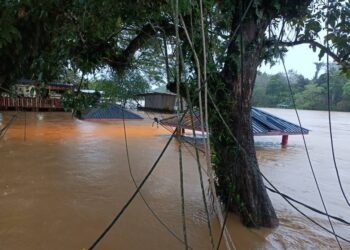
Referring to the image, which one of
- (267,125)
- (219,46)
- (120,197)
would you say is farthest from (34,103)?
(219,46)

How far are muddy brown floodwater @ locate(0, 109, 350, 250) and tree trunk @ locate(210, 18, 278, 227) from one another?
→ 0.79ft

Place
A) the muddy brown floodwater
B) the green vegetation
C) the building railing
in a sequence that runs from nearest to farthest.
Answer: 1. the green vegetation
2. the muddy brown floodwater
3. the building railing

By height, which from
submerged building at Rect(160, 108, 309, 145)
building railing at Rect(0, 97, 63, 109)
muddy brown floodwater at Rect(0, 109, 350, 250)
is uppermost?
building railing at Rect(0, 97, 63, 109)

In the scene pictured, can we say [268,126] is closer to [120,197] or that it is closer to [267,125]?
[267,125]

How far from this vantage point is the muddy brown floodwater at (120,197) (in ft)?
11.8

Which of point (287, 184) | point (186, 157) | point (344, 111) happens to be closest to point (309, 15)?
point (287, 184)

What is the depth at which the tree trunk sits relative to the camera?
368 centimetres

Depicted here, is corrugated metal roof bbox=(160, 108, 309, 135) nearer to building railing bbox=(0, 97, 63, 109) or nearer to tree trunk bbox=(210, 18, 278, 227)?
tree trunk bbox=(210, 18, 278, 227)

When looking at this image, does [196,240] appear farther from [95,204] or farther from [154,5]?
[154,5]

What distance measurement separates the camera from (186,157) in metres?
8.12

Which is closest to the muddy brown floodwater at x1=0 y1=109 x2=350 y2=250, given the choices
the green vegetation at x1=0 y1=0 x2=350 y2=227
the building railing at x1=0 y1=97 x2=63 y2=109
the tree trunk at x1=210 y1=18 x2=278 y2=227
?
the tree trunk at x1=210 y1=18 x2=278 y2=227

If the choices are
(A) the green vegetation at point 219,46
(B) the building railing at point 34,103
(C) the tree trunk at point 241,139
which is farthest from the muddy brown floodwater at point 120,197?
(B) the building railing at point 34,103

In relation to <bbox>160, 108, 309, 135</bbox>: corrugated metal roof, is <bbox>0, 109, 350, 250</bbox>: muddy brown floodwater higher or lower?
lower

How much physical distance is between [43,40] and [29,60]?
0.78 feet
